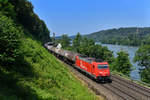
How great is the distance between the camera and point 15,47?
1028 centimetres

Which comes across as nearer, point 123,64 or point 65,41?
point 123,64

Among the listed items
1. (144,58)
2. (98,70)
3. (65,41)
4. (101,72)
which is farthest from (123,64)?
(65,41)

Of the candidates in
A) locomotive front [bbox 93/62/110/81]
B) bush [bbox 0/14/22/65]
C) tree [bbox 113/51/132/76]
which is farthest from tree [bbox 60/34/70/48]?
bush [bbox 0/14/22/65]

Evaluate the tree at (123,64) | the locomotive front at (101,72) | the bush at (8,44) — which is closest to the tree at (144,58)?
the tree at (123,64)

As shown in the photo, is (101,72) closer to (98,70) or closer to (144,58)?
(98,70)

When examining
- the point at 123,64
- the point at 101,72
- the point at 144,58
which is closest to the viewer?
the point at 101,72

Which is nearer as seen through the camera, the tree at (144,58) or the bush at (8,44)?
the bush at (8,44)

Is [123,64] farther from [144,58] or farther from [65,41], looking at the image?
[65,41]

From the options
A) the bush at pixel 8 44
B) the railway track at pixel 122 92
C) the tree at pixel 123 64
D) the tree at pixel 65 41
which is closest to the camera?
the bush at pixel 8 44

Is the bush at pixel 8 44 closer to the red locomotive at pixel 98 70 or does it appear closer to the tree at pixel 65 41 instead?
the red locomotive at pixel 98 70

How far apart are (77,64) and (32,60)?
16067mm

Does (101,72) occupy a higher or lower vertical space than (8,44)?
lower

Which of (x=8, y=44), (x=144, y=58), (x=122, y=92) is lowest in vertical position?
(x=122, y=92)

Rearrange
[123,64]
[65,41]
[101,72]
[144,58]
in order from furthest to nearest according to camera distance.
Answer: [65,41], [123,64], [144,58], [101,72]
